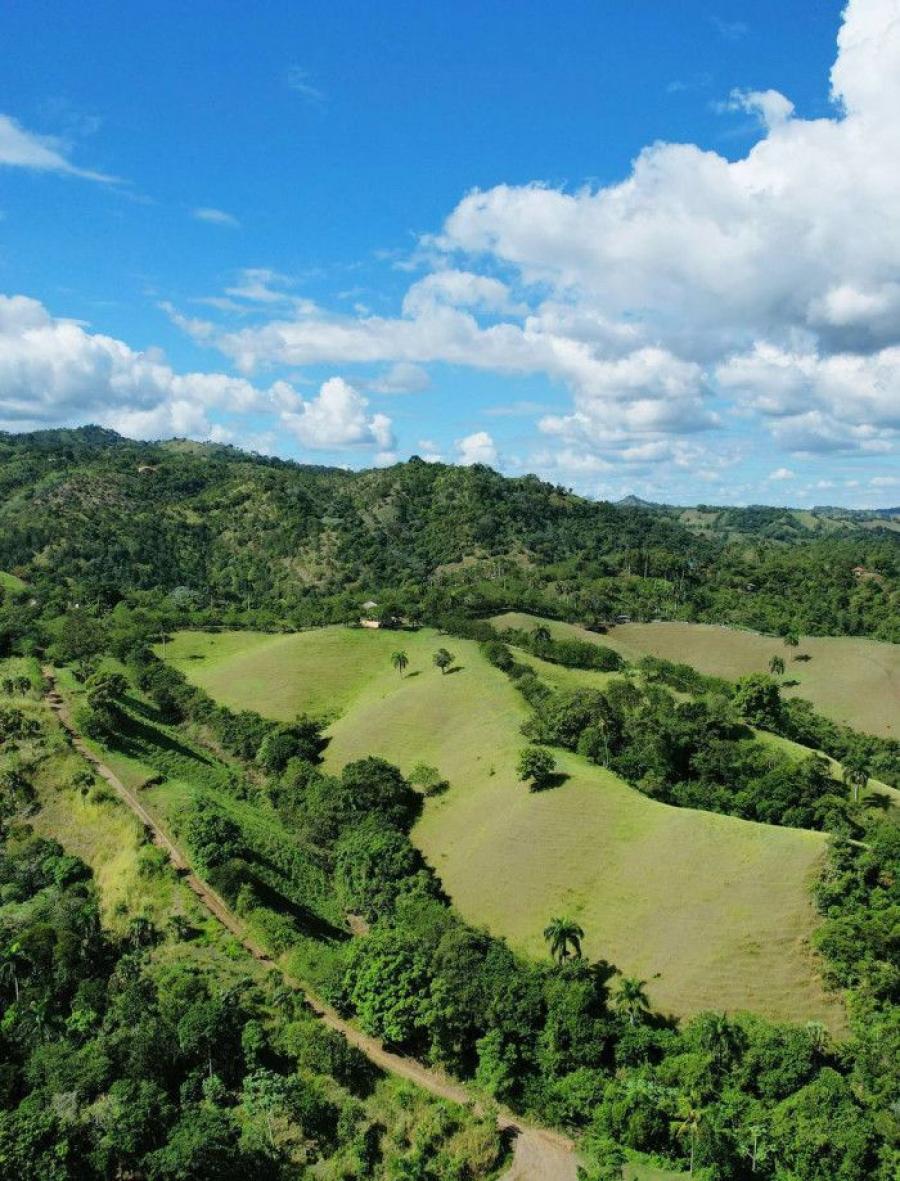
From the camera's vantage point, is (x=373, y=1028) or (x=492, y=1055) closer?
(x=492, y=1055)

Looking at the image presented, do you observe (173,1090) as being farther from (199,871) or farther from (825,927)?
(825,927)

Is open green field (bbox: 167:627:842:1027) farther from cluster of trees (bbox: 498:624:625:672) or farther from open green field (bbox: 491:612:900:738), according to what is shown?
open green field (bbox: 491:612:900:738)

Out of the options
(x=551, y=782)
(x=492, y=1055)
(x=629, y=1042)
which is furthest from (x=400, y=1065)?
(x=551, y=782)

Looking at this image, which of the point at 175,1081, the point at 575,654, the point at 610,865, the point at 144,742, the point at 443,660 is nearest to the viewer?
the point at 175,1081

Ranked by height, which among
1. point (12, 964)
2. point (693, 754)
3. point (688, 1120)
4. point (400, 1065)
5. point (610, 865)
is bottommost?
point (400, 1065)

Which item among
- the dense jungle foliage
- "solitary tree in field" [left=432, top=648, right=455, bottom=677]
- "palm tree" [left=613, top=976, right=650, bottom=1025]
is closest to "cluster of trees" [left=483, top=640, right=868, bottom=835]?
the dense jungle foliage

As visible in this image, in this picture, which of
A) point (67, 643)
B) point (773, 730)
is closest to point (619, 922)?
point (773, 730)

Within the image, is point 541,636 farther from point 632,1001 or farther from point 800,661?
point 632,1001
